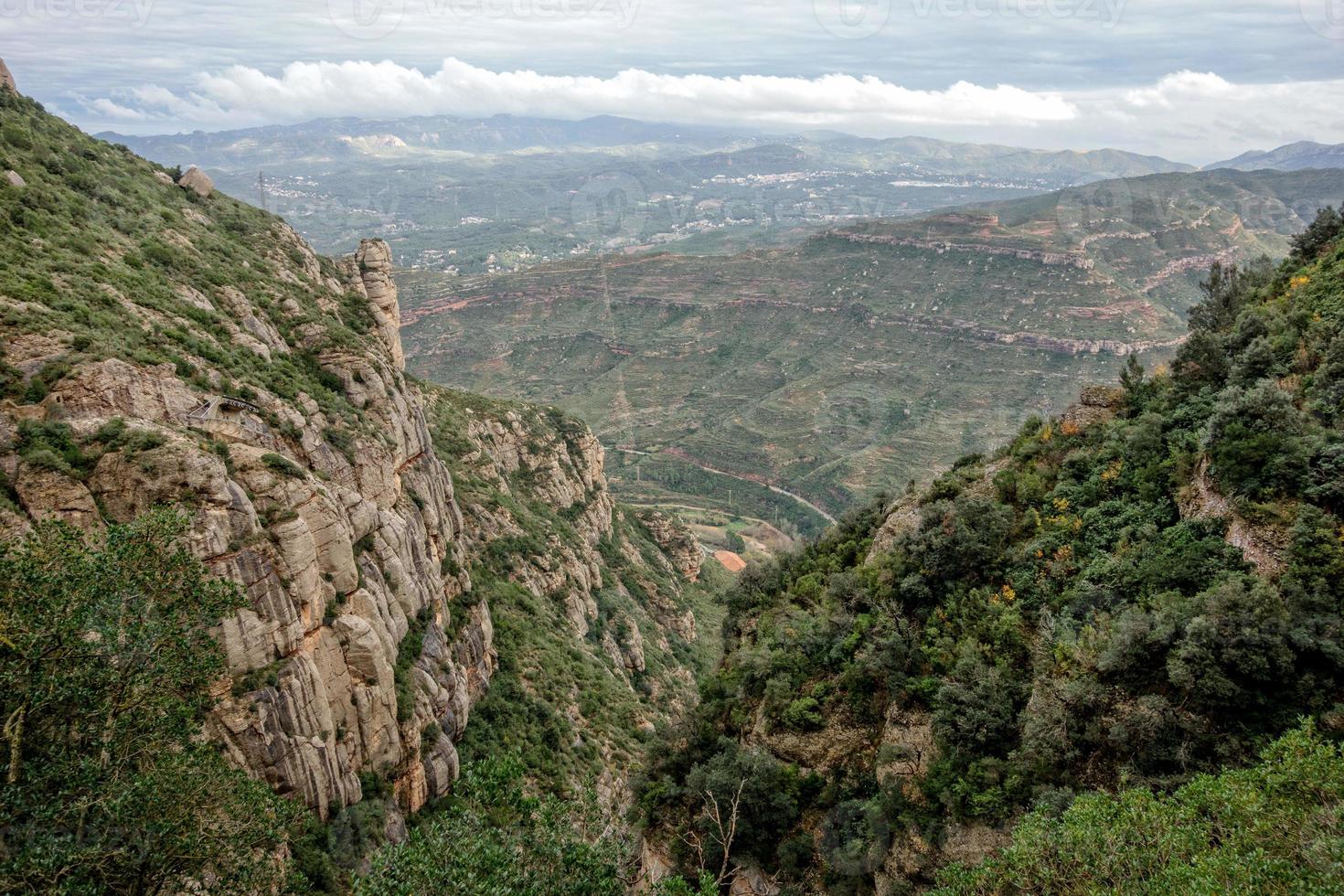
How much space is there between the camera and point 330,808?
64.7ft

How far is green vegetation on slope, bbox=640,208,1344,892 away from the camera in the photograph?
14.3 m

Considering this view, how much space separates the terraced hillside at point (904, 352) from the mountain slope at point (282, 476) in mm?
81016

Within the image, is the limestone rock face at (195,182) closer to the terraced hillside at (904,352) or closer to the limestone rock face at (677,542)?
the limestone rock face at (677,542)

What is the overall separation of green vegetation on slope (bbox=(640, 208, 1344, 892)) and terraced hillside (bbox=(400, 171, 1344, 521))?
294ft

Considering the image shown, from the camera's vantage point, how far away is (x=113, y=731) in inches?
487

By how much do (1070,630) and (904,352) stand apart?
6081 inches

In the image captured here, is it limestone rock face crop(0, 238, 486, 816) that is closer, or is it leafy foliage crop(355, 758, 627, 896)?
leafy foliage crop(355, 758, 627, 896)

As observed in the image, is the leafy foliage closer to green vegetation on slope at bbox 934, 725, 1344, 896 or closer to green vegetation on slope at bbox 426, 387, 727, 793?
green vegetation on slope at bbox 934, 725, 1344, 896

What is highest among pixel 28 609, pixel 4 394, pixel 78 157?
pixel 78 157

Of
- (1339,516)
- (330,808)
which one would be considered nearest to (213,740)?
(330,808)

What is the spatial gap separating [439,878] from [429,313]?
203m

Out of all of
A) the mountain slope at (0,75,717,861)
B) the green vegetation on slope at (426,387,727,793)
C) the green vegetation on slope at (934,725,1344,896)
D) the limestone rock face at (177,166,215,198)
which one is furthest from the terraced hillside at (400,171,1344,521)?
the green vegetation on slope at (934,725,1344,896)

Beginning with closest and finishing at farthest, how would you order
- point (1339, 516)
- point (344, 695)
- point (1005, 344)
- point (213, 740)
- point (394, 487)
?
point (1339, 516) < point (213, 740) < point (344, 695) < point (394, 487) < point (1005, 344)

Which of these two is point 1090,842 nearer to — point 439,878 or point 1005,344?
point 439,878
